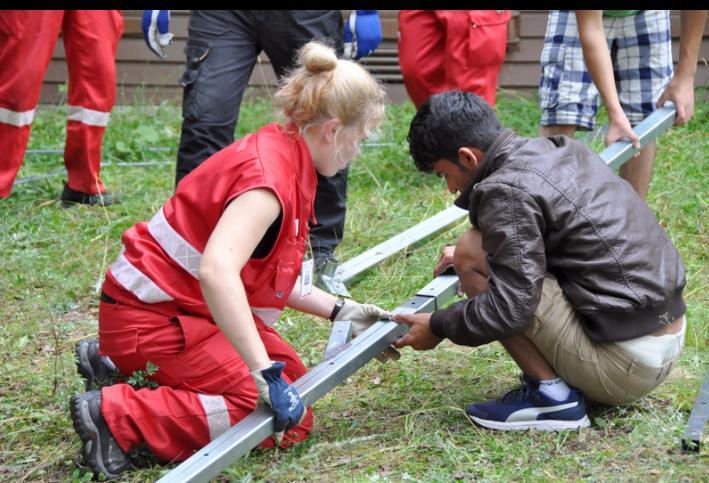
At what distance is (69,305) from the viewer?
155 inches

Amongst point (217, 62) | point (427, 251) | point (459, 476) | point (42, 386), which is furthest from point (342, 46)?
point (459, 476)

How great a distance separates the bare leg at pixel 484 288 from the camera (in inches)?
106

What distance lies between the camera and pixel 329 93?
255 cm

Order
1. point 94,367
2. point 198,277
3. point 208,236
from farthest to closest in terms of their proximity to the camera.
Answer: point 94,367 < point 208,236 < point 198,277

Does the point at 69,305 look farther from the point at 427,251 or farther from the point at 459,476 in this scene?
the point at 459,476

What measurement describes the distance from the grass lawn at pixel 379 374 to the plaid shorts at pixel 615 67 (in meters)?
0.68

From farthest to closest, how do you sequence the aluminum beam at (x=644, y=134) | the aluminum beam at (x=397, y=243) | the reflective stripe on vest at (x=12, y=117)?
1. the reflective stripe on vest at (x=12, y=117)
2. the aluminum beam at (x=397, y=243)
3. the aluminum beam at (x=644, y=134)

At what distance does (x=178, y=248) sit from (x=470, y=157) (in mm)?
854

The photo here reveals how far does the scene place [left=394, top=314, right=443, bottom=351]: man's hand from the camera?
2.74 m

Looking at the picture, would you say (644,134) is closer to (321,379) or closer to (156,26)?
(321,379)

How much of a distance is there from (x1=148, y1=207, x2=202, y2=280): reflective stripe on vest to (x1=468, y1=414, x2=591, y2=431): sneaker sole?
3.12ft

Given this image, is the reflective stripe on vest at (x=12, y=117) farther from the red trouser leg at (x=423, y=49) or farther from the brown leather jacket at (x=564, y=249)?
the brown leather jacket at (x=564, y=249)

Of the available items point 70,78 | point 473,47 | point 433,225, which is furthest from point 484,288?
point 70,78

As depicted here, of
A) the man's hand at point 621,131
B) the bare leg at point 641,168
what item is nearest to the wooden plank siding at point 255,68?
the bare leg at point 641,168
